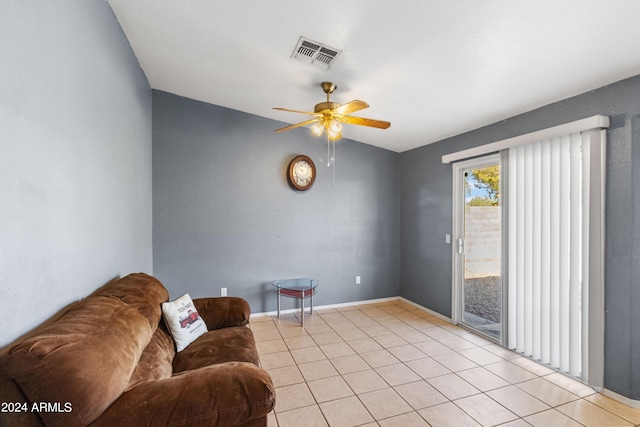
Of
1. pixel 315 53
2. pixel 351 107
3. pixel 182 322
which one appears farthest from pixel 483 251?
pixel 182 322

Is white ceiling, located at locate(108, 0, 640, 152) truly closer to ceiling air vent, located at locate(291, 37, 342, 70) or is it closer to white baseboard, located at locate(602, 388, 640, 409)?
ceiling air vent, located at locate(291, 37, 342, 70)

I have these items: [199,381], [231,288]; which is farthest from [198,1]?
[231,288]

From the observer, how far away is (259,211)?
390cm

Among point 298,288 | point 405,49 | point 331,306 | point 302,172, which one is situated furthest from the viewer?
point 331,306

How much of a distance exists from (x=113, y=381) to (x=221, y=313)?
1.42 metres

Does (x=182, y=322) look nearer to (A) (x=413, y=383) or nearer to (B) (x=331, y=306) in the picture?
(A) (x=413, y=383)

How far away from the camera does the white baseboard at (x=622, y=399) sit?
2037mm

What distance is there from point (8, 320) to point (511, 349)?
3.71m

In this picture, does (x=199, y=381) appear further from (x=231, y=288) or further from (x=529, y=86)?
(x=529, y=86)

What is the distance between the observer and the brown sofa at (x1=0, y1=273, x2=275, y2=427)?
35.9 inches

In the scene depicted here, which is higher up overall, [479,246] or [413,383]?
[479,246]

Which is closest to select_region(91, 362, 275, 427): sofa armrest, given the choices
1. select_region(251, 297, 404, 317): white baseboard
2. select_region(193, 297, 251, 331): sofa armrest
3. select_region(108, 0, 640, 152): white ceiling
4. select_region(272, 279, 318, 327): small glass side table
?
select_region(193, 297, 251, 331): sofa armrest

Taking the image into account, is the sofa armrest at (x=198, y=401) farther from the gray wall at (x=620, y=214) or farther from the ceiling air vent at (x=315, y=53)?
the gray wall at (x=620, y=214)

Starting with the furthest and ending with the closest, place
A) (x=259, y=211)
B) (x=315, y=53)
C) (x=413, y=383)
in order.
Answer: (x=259, y=211), (x=413, y=383), (x=315, y=53)
